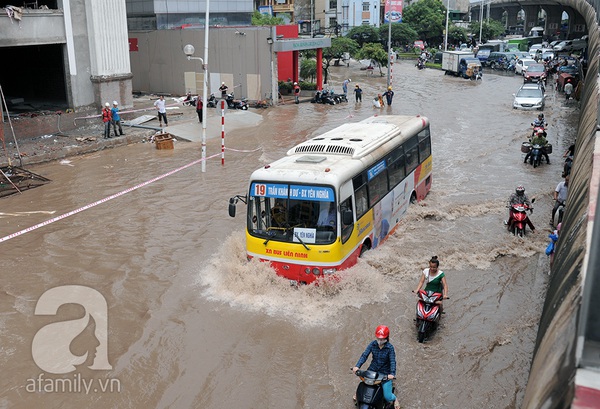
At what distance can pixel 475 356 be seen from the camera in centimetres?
928

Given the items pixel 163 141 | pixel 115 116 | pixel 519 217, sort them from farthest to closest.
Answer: pixel 115 116, pixel 163 141, pixel 519 217

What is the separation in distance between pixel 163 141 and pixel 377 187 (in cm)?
1412

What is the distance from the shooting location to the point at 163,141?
24.3 metres

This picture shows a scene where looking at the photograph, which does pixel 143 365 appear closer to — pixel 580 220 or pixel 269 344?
pixel 269 344

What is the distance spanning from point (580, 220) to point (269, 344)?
5.20 m

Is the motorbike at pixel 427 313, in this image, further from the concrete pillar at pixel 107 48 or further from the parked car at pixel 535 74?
the parked car at pixel 535 74

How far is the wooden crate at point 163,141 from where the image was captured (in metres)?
24.3

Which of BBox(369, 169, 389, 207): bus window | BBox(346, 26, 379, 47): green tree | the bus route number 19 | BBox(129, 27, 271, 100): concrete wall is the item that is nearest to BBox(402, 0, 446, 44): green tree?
BBox(346, 26, 379, 47): green tree

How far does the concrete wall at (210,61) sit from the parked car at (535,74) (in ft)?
65.0

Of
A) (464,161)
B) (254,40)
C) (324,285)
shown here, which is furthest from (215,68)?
(324,285)

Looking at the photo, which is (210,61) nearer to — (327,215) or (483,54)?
(327,215)

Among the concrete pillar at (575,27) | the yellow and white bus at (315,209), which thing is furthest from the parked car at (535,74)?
the concrete pillar at (575,27)

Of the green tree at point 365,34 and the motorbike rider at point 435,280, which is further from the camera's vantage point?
the green tree at point 365,34

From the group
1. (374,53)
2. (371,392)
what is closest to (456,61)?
(374,53)
